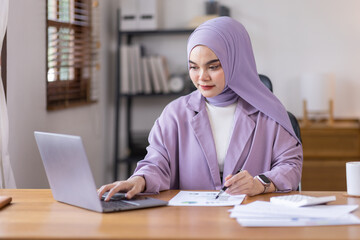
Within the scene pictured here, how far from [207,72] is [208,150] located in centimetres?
31

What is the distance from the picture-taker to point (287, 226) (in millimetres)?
1499

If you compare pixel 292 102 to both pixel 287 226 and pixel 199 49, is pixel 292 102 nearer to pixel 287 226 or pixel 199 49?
pixel 199 49

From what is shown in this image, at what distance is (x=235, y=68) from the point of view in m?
2.28

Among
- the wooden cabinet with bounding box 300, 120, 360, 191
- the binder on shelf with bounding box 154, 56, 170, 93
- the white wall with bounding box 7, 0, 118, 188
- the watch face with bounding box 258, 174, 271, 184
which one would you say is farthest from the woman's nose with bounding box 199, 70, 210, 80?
the binder on shelf with bounding box 154, 56, 170, 93

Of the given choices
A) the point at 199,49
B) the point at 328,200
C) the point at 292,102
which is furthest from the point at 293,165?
the point at 292,102

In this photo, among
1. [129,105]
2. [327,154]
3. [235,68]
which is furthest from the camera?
[129,105]

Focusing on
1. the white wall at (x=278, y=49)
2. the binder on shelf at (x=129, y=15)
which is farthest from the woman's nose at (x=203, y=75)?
the binder on shelf at (x=129, y=15)

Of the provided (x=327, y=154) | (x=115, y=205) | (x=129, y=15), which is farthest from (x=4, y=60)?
(x=327, y=154)

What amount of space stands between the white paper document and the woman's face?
0.43 m

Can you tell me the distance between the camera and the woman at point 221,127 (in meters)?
2.20

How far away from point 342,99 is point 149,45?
165 cm

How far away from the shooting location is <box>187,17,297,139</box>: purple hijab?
2.22 meters

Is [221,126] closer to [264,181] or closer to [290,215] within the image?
[264,181]

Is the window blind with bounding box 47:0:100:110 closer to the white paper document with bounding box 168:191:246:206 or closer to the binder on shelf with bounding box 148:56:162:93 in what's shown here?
the binder on shelf with bounding box 148:56:162:93
